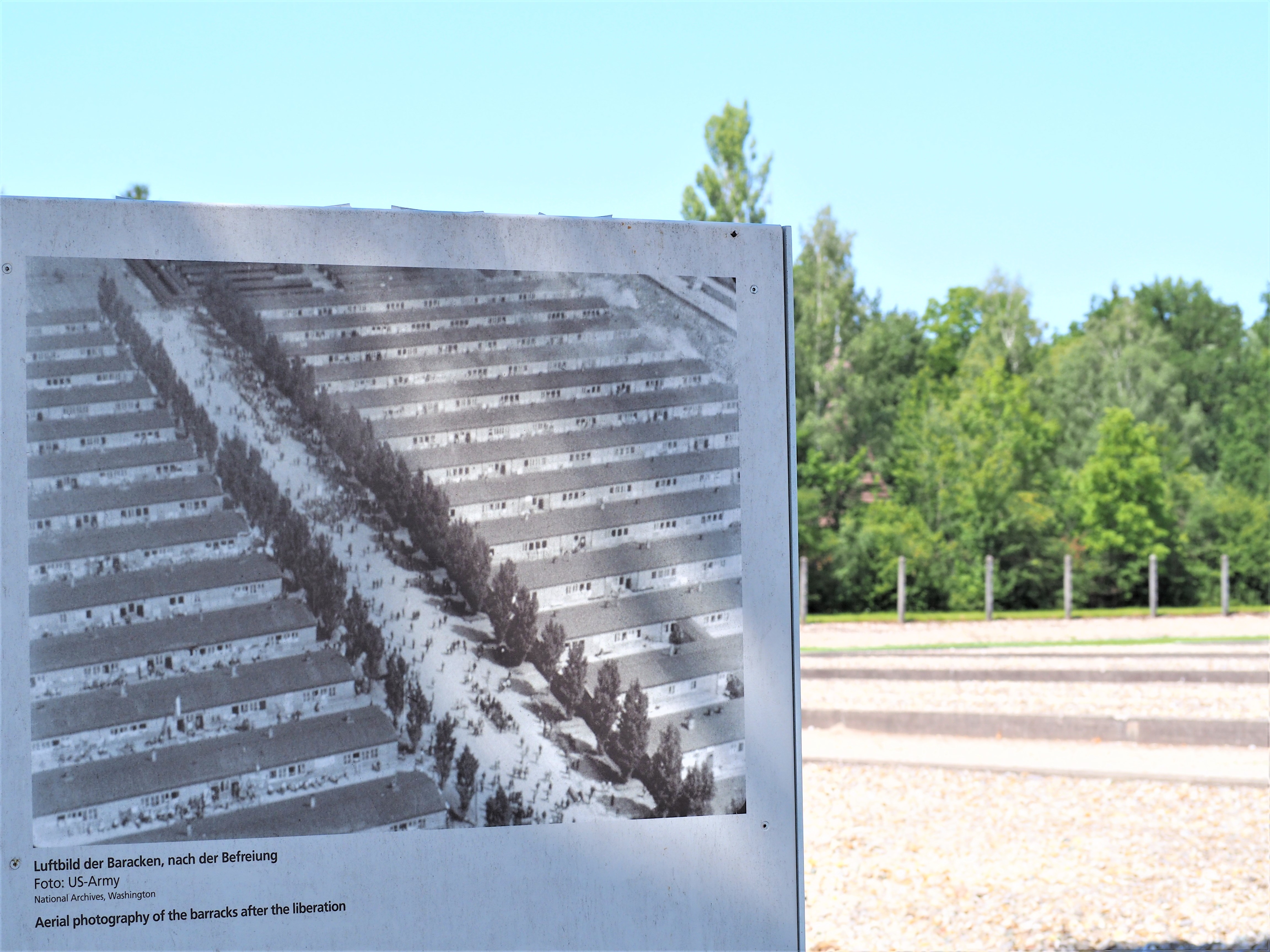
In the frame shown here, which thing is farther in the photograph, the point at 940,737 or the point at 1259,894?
the point at 940,737

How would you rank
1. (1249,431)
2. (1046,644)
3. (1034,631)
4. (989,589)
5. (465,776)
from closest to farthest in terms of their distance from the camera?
(465,776)
(1046,644)
(1034,631)
(989,589)
(1249,431)

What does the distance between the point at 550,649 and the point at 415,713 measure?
0.40m

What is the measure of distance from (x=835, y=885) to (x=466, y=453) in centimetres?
430

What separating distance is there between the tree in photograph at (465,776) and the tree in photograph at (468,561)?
A: 39 centimetres

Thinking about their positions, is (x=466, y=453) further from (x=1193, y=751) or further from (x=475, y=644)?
(x=1193, y=751)

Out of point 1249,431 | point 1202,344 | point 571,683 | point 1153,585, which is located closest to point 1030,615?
point 1153,585

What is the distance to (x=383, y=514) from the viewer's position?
9.41 ft

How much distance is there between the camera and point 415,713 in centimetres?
286

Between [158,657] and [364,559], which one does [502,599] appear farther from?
[158,657]

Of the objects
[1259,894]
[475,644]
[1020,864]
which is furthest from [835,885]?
[475,644]

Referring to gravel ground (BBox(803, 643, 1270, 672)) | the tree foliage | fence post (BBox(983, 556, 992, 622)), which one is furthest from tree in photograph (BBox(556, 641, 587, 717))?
the tree foliage

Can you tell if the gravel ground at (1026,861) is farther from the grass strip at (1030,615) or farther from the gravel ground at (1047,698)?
the grass strip at (1030,615)

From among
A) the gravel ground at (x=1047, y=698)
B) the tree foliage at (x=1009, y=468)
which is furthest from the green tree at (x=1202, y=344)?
the gravel ground at (x=1047, y=698)

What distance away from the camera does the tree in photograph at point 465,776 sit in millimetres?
2869
